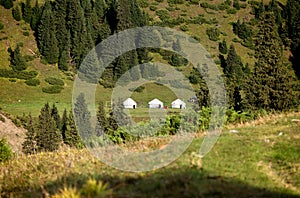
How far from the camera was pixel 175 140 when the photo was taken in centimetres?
1390

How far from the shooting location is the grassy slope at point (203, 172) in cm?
931

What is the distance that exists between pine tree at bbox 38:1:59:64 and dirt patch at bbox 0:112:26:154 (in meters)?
42.8

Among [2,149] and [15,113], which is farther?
[15,113]

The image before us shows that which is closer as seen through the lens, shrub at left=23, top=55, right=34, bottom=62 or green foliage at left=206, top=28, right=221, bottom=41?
shrub at left=23, top=55, right=34, bottom=62

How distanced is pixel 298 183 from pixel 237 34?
505ft

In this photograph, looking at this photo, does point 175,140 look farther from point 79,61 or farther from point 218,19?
point 218,19

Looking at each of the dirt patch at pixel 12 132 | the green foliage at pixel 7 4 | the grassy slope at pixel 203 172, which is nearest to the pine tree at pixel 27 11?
the green foliage at pixel 7 4

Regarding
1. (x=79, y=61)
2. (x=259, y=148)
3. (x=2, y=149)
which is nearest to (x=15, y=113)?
(x=79, y=61)

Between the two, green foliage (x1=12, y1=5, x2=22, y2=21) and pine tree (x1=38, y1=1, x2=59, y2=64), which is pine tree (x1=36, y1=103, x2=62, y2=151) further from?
green foliage (x1=12, y1=5, x2=22, y2=21)

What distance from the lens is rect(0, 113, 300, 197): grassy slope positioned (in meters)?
9.31

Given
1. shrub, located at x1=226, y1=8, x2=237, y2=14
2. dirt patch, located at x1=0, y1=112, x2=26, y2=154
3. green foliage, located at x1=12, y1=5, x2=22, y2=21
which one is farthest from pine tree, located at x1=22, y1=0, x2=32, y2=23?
shrub, located at x1=226, y1=8, x2=237, y2=14

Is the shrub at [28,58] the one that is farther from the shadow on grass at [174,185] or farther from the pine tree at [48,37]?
the shadow on grass at [174,185]

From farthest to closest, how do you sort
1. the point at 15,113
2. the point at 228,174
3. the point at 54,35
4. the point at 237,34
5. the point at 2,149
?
the point at 237,34
the point at 54,35
the point at 15,113
the point at 2,149
the point at 228,174

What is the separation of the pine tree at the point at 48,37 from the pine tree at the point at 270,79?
274 feet
